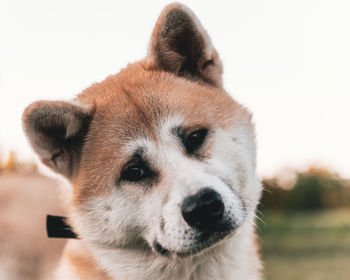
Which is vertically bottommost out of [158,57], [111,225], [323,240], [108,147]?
[323,240]

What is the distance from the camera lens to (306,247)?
12.3 meters

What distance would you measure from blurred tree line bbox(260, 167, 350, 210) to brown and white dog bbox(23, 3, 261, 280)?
1594 centimetres

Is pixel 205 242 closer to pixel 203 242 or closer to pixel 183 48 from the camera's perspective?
pixel 203 242

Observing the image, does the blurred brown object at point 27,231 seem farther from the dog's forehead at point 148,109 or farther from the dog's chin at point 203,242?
the dog's chin at point 203,242

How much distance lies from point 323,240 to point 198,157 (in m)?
11.3

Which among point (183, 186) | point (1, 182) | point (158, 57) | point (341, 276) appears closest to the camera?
point (183, 186)

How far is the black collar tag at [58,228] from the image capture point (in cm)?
330

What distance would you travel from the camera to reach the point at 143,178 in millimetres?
3014

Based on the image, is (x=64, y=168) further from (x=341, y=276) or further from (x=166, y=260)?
(x=341, y=276)

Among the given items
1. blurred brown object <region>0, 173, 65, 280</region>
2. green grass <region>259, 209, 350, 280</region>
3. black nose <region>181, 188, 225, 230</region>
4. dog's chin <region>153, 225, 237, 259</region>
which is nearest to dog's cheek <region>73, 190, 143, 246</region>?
dog's chin <region>153, 225, 237, 259</region>

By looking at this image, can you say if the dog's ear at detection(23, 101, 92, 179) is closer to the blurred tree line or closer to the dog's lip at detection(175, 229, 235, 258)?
the dog's lip at detection(175, 229, 235, 258)

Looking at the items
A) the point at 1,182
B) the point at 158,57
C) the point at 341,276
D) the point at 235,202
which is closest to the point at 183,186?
the point at 235,202

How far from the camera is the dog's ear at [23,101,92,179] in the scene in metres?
2.96

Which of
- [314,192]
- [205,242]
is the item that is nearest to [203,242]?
[205,242]
